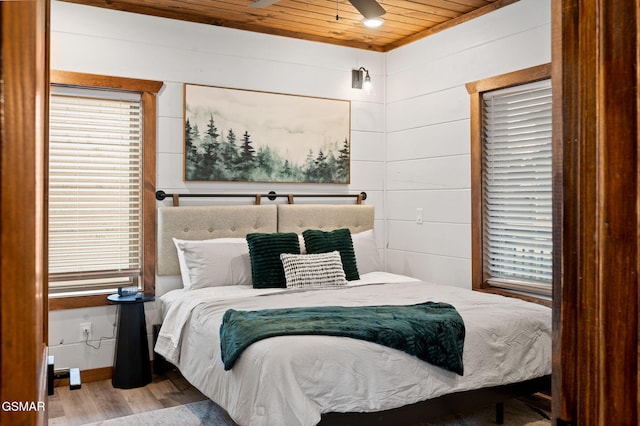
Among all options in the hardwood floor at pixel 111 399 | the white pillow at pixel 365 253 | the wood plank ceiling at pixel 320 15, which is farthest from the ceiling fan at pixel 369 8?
the hardwood floor at pixel 111 399

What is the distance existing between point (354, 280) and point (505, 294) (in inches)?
45.5

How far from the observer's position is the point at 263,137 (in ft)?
16.6

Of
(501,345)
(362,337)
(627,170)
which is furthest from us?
(501,345)

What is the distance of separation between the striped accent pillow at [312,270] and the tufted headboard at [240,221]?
643 millimetres

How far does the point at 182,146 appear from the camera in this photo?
4.70 m

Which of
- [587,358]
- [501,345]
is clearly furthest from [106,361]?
[587,358]

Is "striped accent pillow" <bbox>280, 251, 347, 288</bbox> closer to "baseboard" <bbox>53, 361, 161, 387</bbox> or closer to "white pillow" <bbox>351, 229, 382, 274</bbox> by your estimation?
"white pillow" <bbox>351, 229, 382, 274</bbox>

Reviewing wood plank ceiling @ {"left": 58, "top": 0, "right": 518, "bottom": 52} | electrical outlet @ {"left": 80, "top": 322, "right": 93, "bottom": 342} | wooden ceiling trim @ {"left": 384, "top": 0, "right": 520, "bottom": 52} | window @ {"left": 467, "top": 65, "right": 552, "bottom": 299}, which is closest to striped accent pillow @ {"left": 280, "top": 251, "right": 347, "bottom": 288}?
window @ {"left": 467, "top": 65, "right": 552, "bottom": 299}

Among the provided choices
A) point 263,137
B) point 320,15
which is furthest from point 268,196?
point 320,15

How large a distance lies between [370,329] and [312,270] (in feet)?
4.54

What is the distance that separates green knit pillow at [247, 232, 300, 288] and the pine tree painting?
772 mm

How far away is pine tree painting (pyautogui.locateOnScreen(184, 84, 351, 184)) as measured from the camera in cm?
475

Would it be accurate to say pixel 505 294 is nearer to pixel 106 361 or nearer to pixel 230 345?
Result: pixel 230 345

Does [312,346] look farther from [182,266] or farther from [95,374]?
[95,374]
